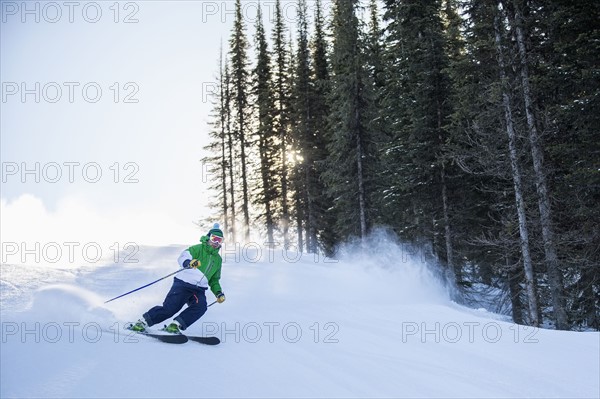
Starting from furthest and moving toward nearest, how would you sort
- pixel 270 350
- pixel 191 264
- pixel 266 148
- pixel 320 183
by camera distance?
pixel 266 148, pixel 320 183, pixel 191 264, pixel 270 350

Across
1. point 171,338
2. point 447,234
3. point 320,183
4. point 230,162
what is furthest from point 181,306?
point 230,162

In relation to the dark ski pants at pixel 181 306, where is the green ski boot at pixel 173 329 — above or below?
below

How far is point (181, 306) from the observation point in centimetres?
627

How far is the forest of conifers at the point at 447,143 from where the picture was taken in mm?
11375

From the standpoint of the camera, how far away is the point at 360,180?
22.0 m

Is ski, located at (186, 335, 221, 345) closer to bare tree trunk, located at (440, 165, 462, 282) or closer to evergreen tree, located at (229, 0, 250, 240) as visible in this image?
bare tree trunk, located at (440, 165, 462, 282)

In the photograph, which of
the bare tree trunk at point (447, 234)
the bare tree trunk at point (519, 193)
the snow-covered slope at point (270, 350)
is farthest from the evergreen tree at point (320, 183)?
the snow-covered slope at point (270, 350)

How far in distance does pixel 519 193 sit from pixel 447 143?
3.68 meters

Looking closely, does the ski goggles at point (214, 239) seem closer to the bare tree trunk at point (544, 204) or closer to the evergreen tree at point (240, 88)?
the bare tree trunk at point (544, 204)

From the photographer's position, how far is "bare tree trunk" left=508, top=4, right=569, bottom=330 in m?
11.4

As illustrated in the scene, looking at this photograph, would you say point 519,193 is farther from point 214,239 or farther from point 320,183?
point 320,183

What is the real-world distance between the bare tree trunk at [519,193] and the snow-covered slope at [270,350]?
5.80m

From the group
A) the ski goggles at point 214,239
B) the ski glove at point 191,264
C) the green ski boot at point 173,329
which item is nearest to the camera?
the green ski boot at point 173,329

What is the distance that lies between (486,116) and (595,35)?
3739 millimetres
